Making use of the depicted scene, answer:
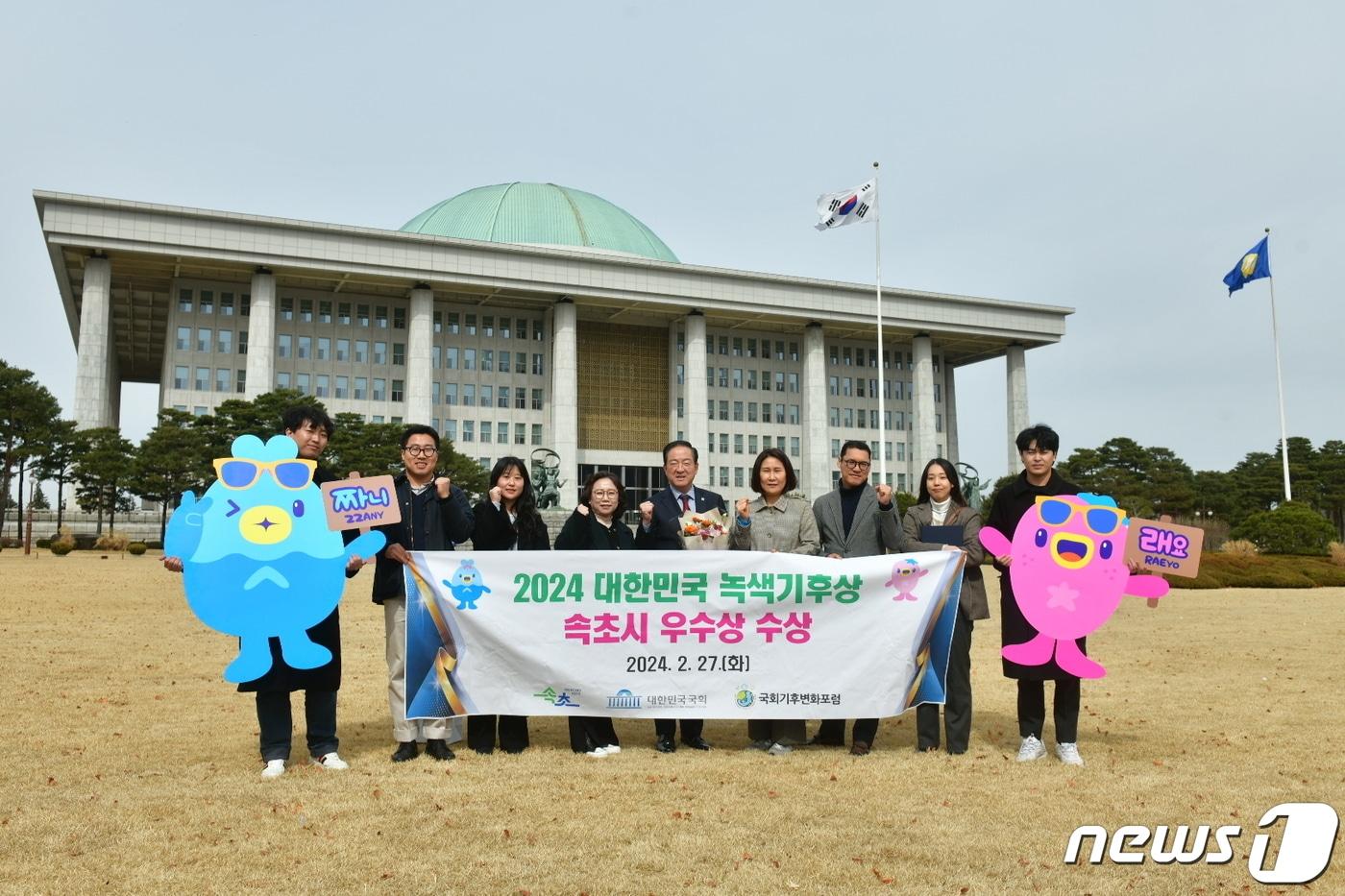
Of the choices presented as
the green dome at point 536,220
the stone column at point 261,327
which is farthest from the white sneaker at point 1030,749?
the green dome at point 536,220

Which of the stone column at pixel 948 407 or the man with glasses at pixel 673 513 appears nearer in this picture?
the man with glasses at pixel 673 513

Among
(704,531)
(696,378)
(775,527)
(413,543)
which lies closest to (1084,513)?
(775,527)

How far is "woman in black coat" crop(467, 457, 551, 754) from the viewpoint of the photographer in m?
7.43

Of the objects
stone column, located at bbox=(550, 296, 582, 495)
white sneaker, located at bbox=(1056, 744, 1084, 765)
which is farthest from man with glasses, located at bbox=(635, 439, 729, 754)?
stone column, located at bbox=(550, 296, 582, 495)

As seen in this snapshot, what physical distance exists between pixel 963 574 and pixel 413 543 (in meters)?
4.23

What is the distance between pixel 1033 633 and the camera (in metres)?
7.48

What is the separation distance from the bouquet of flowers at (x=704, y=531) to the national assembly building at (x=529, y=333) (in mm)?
61288

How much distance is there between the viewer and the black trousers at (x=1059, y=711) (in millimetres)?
7359

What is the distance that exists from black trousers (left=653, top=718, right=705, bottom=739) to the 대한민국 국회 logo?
0.31 m

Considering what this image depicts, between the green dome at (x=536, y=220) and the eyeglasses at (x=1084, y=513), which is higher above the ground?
the green dome at (x=536, y=220)

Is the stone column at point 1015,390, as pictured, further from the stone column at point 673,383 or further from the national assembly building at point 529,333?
the stone column at point 673,383

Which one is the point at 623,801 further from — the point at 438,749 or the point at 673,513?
the point at 673,513

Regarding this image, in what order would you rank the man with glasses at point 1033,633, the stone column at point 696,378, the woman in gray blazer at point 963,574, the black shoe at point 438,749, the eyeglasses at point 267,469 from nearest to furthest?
the eyeglasses at point 267,469, the black shoe at point 438,749, the man with glasses at point 1033,633, the woman in gray blazer at point 963,574, the stone column at point 696,378

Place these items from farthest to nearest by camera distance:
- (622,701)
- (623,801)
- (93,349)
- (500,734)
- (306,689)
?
(93,349)
(500,734)
(622,701)
(306,689)
(623,801)
